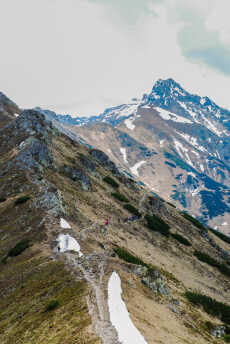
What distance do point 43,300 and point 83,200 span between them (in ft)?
152

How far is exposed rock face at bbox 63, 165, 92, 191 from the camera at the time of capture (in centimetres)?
8726

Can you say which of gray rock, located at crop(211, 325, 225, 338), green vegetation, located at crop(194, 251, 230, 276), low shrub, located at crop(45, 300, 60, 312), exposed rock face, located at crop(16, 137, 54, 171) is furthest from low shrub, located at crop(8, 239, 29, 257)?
green vegetation, located at crop(194, 251, 230, 276)

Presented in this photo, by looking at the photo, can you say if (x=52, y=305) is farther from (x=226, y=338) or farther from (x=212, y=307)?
(x=212, y=307)

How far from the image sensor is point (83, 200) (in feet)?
249

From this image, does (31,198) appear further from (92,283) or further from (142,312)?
(142,312)

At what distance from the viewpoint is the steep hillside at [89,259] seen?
2581 centimetres

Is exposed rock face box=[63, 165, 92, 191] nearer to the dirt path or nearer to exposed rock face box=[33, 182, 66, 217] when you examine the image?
exposed rock face box=[33, 182, 66, 217]

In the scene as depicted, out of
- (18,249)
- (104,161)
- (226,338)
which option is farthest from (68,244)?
(104,161)

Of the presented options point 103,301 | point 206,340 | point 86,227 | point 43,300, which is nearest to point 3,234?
point 86,227

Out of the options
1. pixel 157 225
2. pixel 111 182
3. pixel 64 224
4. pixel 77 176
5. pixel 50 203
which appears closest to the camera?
pixel 64 224

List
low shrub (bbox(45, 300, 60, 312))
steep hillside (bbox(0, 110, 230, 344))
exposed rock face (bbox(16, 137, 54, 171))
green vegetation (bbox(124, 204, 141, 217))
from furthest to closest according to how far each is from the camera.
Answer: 1. green vegetation (bbox(124, 204, 141, 217))
2. exposed rock face (bbox(16, 137, 54, 171))
3. low shrub (bbox(45, 300, 60, 312))
4. steep hillside (bbox(0, 110, 230, 344))

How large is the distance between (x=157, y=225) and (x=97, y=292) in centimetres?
6573

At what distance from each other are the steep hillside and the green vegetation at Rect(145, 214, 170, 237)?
1.72 feet

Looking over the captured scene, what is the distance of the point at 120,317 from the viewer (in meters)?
24.7
